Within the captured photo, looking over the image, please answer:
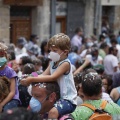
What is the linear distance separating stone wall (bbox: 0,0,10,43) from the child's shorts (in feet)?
29.3

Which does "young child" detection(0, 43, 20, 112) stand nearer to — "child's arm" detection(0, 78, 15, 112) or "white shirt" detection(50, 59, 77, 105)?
"child's arm" detection(0, 78, 15, 112)

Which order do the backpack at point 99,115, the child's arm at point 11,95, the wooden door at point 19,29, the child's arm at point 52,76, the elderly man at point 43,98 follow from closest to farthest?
the backpack at point 99,115, the elderly man at point 43,98, the child's arm at point 52,76, the child's arm at point 11,95, the wooden door at point 19,29

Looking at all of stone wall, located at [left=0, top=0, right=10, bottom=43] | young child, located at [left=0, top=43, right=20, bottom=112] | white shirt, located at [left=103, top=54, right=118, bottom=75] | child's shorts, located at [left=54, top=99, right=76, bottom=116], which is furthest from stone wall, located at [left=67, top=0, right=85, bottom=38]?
child's shorts, located at [left=54, top=99, right=76, bottom=116]

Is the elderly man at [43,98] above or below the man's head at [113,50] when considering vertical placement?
above

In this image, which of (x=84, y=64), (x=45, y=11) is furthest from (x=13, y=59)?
(x=45, y=11)

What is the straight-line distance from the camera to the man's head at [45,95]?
3354 millimetres

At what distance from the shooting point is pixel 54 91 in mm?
3434

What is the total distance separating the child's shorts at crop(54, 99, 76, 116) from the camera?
3393 millimetres

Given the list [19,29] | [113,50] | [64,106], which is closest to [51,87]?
[64,106]

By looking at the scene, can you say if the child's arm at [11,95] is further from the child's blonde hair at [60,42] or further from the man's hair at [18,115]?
the man's hair at [18,115]

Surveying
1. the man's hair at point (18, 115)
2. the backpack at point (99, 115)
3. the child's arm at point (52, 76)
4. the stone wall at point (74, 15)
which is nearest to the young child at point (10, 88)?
the child's arm at point (52, 76)

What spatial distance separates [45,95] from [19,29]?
404 inches

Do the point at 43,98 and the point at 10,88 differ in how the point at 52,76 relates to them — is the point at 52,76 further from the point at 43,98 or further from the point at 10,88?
the point at 10,88

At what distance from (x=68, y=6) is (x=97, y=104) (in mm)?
11956
